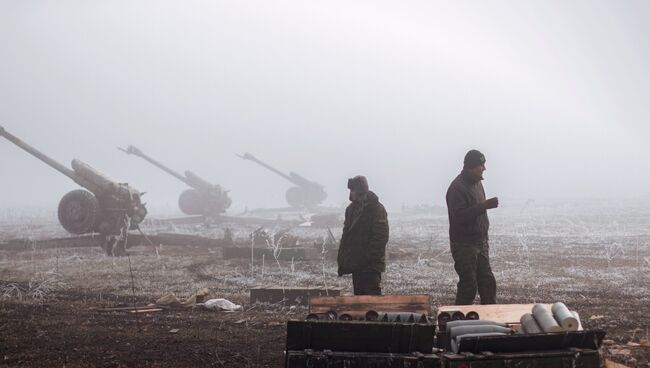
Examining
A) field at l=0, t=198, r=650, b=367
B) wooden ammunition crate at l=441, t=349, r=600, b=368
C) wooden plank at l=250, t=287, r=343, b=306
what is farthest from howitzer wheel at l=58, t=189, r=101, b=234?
wooden ammunition crate at l=441, t=349, r=600, b=368

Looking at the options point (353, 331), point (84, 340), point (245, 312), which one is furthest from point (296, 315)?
point (353, 331)

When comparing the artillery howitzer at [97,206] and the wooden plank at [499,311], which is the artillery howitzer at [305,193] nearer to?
the artillery howitzer at [97,206]

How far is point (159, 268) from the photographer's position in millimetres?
13422

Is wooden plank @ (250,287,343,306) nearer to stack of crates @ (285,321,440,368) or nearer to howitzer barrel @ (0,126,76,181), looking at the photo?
stack of crates @ (285,321,440,368)

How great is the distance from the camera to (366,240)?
6711 mm

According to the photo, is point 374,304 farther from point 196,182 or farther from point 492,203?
point 196,182

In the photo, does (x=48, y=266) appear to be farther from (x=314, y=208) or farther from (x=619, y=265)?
(x=314, y=208)

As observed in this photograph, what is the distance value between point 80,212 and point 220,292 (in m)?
8.61

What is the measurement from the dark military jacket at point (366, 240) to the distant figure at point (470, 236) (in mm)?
817

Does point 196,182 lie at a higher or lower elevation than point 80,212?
higher

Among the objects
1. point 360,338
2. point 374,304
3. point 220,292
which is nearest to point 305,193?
point 220,292

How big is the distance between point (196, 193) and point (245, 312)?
2448cm

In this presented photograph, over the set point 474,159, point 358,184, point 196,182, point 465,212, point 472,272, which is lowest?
point 472,272

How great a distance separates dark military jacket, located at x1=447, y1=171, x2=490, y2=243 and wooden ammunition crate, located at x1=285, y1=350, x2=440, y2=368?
9.04 ft
